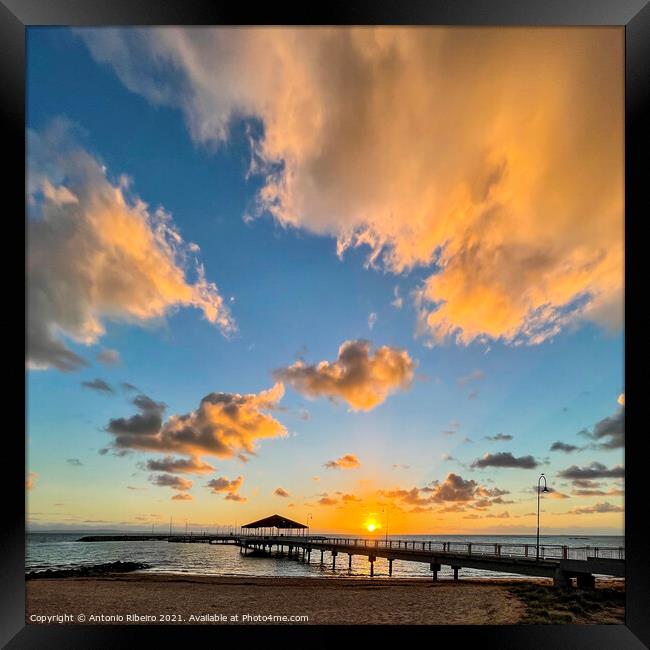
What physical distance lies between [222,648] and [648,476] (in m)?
4.34

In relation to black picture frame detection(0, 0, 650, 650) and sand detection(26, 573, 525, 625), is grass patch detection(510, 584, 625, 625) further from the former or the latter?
black picture frame detection(0, 0, 650, 650)

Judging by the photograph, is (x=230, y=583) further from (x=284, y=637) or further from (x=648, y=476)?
(x=648, y=476)

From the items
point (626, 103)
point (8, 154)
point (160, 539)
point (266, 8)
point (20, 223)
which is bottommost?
point (160, 539)

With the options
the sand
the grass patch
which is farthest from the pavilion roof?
the grass patch

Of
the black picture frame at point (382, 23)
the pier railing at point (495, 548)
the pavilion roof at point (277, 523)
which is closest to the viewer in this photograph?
the black picture frame at point (382, 23)

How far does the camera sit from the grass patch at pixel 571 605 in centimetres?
912

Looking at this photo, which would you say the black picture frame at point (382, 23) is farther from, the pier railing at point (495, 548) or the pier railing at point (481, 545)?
the pier railing at point (495, 548)

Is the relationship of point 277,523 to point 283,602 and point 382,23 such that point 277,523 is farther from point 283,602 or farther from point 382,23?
point 382,23

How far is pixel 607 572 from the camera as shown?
10.7m

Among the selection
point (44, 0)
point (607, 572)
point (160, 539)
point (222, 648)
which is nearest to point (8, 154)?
point (44, 0)

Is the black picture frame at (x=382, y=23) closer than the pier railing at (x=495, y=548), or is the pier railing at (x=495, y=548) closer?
the black picture frame at (x=382, y=23)

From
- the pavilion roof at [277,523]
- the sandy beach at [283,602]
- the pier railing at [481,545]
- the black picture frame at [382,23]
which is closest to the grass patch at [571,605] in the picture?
the sandy beach at [283,602]

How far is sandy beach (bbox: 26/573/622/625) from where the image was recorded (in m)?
9.20

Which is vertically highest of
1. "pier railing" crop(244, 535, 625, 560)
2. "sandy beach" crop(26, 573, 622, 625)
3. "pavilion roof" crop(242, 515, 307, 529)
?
"pavilion roof" crop(242, 515, 307, 529)
